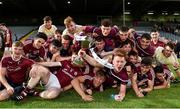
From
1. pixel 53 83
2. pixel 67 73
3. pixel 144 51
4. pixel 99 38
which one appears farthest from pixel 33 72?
pixel 144 51

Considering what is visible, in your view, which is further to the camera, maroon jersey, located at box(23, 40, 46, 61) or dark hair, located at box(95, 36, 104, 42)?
maroon jersey, located at box(23, 40, 46, 61)

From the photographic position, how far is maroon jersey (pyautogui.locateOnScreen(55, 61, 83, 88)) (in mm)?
6117

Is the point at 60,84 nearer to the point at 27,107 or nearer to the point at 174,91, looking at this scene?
the point at 27,107

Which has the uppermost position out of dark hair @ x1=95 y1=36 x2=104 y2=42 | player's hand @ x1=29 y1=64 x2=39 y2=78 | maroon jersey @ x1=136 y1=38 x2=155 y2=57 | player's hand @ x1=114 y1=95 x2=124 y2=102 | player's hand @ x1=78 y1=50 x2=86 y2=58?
dark hair @ x1=95 y1=36 x2=104 y2=42

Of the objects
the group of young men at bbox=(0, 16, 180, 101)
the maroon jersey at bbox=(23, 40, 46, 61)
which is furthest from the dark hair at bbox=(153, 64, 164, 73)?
the maroon jersey at bbox=(23, 40, 46, 61)

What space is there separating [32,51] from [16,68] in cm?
92

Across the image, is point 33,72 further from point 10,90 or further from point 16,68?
point 10,90

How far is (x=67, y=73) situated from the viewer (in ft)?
20.2

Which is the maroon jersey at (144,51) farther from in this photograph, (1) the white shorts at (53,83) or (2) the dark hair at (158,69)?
(1) the white shorts at (53,83)

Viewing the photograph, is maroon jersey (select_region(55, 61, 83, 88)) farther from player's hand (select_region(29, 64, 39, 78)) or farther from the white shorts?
player's hand (select_region(29, 64, 39, 78))

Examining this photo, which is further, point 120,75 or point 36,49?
point 36,49

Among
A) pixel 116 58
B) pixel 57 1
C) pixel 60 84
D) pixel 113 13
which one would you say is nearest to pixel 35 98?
pixel 60 84

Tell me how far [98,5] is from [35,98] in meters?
27.9

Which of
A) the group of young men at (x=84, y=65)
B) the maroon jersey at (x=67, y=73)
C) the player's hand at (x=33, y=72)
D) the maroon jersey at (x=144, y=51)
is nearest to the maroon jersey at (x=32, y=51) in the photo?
the group of young men at (x=84, y=65)
